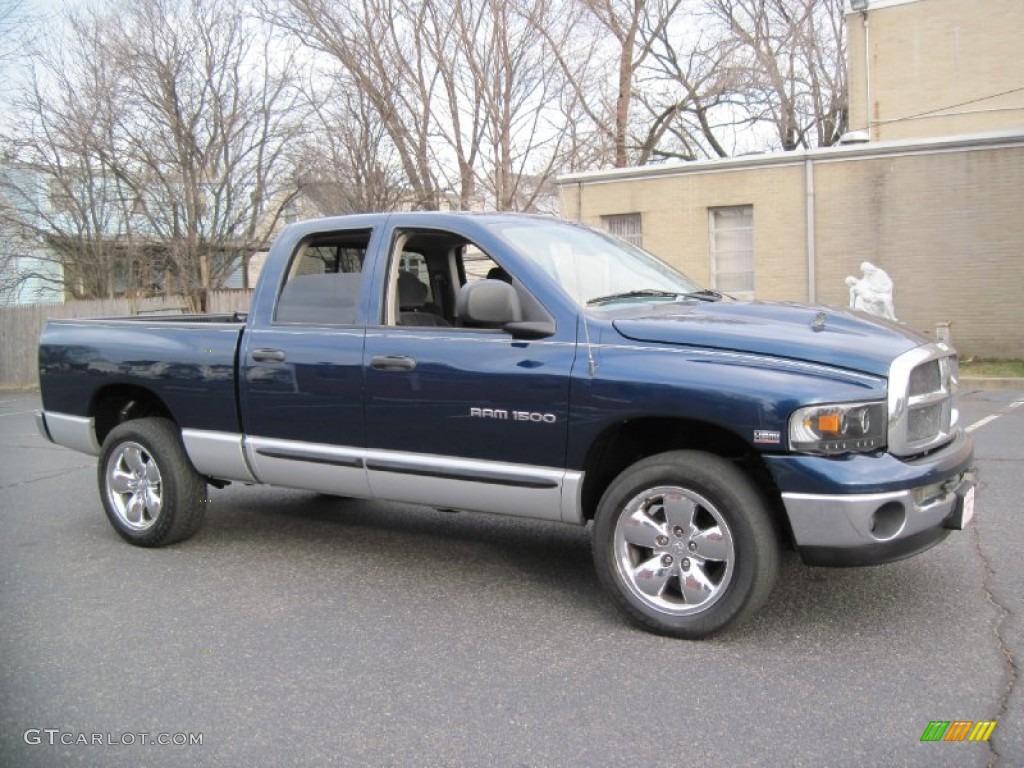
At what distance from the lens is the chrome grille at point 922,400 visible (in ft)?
12.4

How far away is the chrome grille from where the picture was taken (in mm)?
3768

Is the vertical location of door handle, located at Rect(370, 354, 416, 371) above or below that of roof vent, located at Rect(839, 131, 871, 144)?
below

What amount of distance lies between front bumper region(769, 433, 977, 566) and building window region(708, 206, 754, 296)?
17.5m

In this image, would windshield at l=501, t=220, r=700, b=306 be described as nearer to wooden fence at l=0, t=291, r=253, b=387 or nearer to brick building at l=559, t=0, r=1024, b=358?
brick building at l=559, t=0, r=1024, b=358

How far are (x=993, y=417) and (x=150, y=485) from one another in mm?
9716

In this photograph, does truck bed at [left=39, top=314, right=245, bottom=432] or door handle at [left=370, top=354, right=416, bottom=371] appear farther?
truck bed at [left=39, top=314, right=245, bottom=432]

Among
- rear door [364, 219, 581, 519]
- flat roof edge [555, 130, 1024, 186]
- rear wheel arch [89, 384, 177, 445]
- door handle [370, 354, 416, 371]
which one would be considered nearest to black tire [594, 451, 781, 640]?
rear door [364, 219, 581, 519]

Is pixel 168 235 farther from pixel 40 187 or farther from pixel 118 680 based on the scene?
pixel 118 680

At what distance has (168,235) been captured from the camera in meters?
25.0
